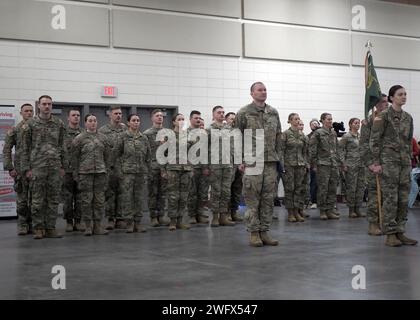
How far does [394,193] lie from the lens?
601 centimetres

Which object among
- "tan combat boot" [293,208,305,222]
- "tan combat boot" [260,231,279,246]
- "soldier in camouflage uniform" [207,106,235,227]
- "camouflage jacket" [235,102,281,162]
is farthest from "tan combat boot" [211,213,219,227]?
"camouflage jacket" [235,102,281,162]

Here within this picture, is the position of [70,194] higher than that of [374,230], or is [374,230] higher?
[70,194]

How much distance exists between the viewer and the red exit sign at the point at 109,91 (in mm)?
11578

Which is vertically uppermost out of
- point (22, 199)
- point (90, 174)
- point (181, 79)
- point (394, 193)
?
point (181, 79)

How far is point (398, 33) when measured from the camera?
15219 mm

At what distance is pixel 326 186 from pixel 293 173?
638mm

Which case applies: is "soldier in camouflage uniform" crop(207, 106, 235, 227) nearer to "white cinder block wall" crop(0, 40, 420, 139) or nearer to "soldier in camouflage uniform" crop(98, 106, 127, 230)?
"soldier in camouflage uniform" crop(98, 106, 127, 230)

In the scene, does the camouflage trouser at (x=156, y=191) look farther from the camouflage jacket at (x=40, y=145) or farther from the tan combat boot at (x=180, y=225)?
the camouflage jacket at (x=40, y=145)

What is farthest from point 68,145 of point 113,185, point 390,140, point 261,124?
point 390,140

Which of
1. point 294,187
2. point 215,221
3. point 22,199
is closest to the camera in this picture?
point 22,199

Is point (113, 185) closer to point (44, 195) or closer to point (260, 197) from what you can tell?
point (44, 195)
